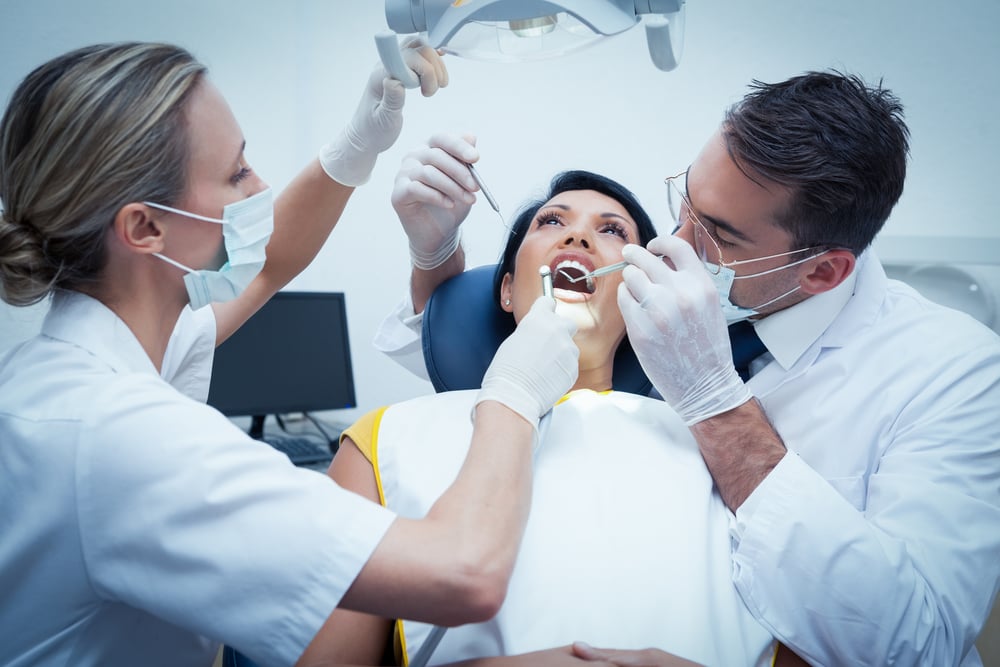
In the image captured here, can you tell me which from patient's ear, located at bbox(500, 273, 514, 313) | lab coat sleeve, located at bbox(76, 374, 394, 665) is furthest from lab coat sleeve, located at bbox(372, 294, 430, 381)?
lab coat sleeve, located at bbox(76, 374, 394, 665)

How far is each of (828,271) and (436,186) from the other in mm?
937

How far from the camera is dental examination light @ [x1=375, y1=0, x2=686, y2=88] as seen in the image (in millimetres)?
1078

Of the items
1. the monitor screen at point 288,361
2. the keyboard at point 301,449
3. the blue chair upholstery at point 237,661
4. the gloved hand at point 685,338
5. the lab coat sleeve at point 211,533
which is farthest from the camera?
Answer: the monitor screen at point 288,361

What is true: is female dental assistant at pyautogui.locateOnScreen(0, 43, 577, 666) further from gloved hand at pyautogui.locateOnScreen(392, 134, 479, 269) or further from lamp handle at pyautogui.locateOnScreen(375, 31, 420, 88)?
gloved hand at pyautogui.locateOnScreen(392, 134, 479, 269)

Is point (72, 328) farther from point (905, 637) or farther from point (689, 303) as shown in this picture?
point (905, 637)

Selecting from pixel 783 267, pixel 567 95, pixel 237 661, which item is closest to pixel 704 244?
pixel 783 267

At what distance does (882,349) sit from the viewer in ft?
4.56

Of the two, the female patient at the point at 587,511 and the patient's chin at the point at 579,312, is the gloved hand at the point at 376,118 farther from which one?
the patient's chin at the point at 579,312

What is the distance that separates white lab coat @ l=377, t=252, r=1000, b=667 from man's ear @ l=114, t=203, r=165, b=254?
109cm

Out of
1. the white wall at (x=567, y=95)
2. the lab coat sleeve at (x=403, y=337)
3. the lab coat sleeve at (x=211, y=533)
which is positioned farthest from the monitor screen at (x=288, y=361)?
the lab coat sleeve at (x=211, y=533)

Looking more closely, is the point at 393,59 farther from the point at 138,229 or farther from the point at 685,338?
the point at 685,338

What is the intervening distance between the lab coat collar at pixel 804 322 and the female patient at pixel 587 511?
295mm

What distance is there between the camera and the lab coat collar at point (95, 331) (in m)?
0.95

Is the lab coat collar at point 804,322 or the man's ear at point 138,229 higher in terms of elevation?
the man's ear at point 138,229
